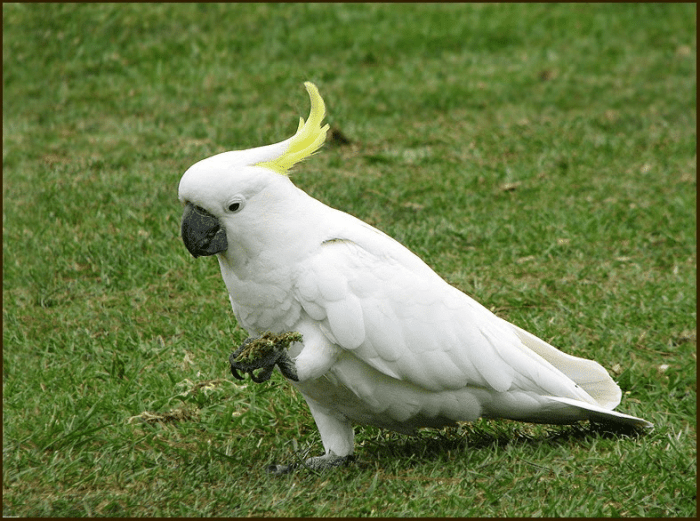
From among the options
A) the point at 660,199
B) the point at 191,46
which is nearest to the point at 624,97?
the point at 660,199

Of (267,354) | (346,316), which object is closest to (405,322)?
(346,316)

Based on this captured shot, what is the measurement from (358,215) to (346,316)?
8.14 feet

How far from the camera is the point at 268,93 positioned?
22.0 feet

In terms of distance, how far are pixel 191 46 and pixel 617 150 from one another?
3.66m

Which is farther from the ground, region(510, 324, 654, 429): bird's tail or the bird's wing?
the bird's wing

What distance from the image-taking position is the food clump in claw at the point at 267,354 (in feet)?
8.25

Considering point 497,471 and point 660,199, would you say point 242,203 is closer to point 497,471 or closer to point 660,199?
point 497,471

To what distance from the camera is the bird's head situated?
251cm

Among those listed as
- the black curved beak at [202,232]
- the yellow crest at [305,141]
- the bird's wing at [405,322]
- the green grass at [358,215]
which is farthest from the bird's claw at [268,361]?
the yellow crest at [305,141]

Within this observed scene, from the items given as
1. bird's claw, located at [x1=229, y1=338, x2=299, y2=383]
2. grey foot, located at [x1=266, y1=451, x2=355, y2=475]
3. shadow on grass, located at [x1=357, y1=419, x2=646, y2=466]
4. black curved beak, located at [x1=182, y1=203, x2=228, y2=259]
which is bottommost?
shadow on grass, located at [x1=357, y1=419, x2=646, y2=466]

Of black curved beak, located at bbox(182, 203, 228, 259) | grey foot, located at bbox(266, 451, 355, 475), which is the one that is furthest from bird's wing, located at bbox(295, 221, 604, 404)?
grey foot, located at bbox(266, 451, 355, 475)

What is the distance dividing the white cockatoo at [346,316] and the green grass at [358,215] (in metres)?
0.23

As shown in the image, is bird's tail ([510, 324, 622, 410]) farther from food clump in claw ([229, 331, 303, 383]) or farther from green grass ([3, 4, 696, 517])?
food clump in claw ([229, 331, 303, 383])

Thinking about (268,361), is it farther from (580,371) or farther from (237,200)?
(580,371)
